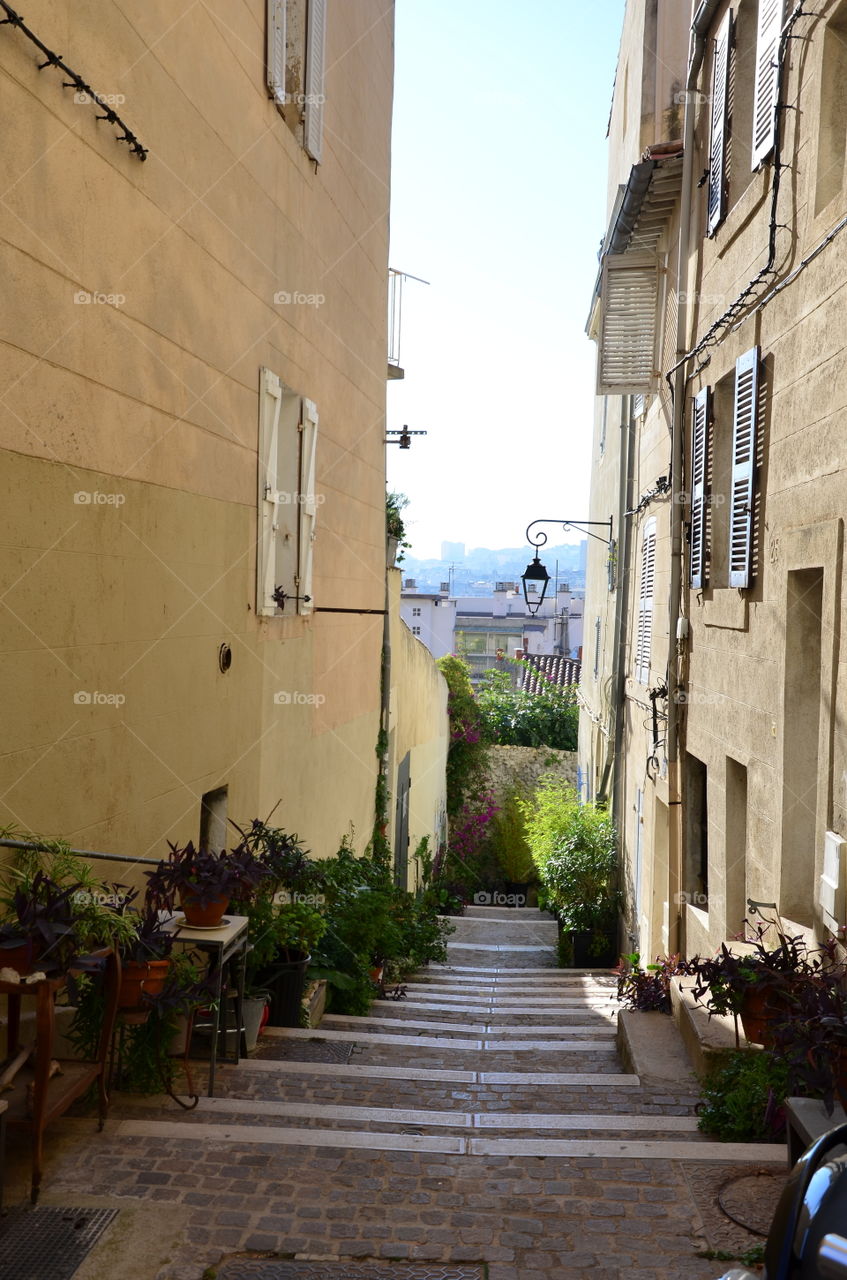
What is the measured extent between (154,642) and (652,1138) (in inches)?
125

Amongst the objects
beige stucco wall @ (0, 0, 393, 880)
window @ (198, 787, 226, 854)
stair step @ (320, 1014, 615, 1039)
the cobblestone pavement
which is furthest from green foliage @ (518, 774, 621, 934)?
the cobblestone pavement

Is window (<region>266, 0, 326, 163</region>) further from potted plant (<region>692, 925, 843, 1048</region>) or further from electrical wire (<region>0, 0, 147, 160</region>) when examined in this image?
potted plant (<region>692, 925, 843, 1048</region>)

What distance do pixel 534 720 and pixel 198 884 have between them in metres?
19.6

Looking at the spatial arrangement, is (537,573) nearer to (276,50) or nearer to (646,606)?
(646,606)

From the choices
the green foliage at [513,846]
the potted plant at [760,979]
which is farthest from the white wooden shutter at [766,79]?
the green foliage at [513,846]

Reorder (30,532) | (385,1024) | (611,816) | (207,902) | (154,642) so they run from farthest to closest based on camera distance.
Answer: (611,816) → (385,1024) → (154,642) → (207,902) → (30,532)

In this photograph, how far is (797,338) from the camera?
5855 millimetres

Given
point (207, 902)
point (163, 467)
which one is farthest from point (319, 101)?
point (207, 902)

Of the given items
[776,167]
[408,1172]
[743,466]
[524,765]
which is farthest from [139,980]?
[524,765]

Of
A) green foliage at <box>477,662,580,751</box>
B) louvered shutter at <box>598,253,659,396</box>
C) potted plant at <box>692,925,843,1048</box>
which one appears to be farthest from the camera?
Result: green foliage at <box>477,662,580,751</box>

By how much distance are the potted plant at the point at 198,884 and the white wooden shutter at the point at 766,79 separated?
4750mm

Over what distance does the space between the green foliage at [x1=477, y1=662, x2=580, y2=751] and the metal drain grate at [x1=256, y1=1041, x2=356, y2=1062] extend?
1754 centimetres

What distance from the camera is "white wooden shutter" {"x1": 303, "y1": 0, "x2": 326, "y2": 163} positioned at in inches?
331

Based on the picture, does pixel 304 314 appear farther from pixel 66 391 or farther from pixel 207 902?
pixel 207 902
